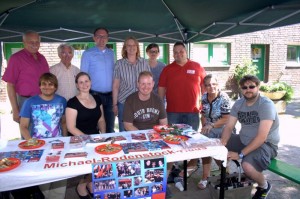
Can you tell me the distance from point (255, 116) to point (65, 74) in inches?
97.6

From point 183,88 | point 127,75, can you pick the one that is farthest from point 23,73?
point 183,88

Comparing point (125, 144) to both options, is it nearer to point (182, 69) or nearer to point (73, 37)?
point (182, 69)

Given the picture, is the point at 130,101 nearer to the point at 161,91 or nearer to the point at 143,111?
the point at 143,111

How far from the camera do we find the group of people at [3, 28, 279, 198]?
A: 2.70 m

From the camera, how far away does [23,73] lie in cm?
322

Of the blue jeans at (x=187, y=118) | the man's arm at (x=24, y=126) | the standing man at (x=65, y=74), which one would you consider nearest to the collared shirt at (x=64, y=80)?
the standing man at (x=65, y=74)

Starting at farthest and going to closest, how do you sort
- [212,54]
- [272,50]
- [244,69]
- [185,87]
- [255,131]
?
[272,50] < [212,54] < [244,69] < [185,87] < [255,131]

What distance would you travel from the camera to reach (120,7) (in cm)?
400

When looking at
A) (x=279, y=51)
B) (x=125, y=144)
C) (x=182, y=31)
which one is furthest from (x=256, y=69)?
(x=125, y=144)

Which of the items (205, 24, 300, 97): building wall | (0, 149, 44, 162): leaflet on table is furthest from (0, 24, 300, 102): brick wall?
(0, 149, 44, 162): leaflet on table

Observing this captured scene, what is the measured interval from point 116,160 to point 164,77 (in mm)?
2074

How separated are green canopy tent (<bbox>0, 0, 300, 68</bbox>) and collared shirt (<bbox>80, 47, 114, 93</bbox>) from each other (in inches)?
33.8

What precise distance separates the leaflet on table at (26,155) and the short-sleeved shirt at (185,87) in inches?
79.7

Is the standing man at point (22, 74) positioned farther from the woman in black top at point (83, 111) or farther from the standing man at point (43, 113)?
the woman in black top at point (83, 111)
